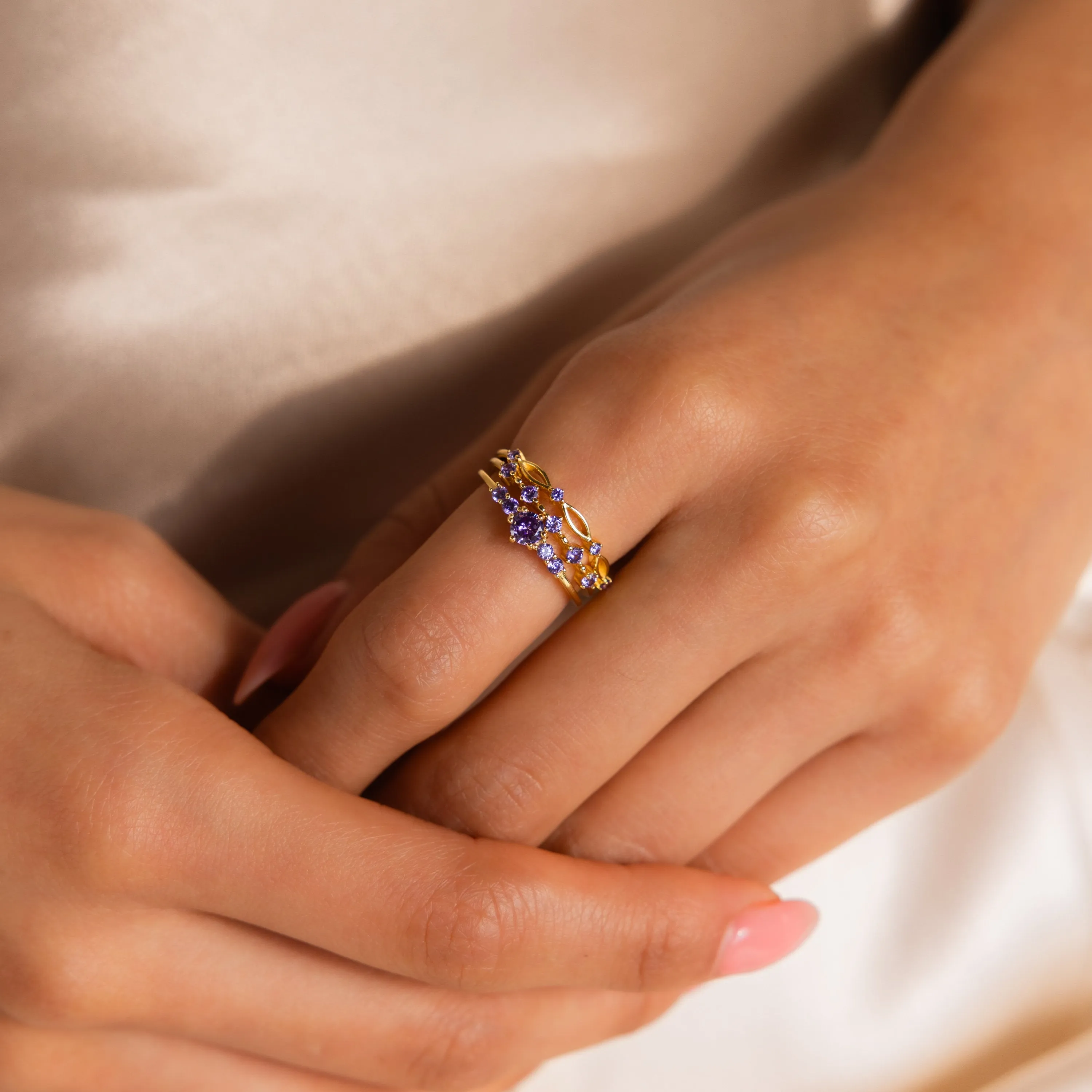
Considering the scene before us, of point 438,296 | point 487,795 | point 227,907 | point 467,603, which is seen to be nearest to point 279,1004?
point 227,907

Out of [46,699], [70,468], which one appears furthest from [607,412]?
[70,468]

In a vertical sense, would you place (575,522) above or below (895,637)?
above

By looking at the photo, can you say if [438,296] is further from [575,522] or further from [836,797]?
[836,797]

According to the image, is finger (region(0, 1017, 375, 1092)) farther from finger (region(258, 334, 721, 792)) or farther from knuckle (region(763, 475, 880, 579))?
knuckle (region(763, 475, 880, 579))

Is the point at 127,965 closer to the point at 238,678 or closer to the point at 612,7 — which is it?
the point at 238,678

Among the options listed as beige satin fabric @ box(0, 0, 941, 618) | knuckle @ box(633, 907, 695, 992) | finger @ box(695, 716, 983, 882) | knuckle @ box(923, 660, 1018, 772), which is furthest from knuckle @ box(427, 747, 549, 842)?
beige satin fabric @ box(0, 0, 941, 618)

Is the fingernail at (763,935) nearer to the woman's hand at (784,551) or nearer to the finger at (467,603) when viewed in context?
the woman's hand at (784,551)
